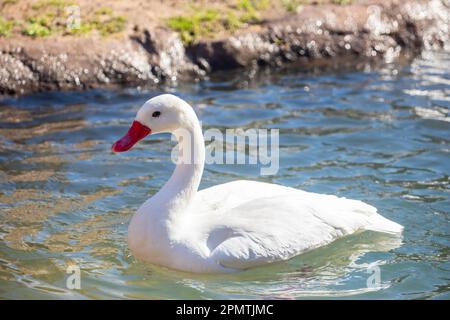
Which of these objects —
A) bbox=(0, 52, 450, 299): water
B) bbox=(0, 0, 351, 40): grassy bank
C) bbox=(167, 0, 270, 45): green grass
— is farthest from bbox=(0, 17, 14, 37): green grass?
bbox=(167, 0, 270, 45): green grass

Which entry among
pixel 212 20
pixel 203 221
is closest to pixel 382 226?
pixel 203 221

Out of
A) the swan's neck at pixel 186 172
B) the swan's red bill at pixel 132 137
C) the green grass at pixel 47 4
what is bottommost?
the swan's neck at pixel 186 172

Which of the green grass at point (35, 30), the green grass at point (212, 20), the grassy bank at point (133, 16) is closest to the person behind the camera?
the green grass at point (35, 30)

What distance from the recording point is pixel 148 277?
6258 millimetres

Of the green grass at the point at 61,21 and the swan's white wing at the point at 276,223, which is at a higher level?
the green grass at the point at 61,21

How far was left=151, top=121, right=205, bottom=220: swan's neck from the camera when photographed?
640 cm

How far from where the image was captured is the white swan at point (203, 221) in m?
6.20

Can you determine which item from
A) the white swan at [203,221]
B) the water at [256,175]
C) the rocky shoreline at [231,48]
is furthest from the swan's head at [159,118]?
the rocky shoreline at [231,48]

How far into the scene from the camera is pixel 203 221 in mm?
6402

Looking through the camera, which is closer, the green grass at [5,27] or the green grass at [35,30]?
the green grass at [5,27]

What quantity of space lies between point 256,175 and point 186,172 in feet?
7.34

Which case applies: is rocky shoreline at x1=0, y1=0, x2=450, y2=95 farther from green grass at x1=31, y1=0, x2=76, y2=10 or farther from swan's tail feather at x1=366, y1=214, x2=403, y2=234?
swan's tail feather at x1=366, y1=214, x2=403, y2=234

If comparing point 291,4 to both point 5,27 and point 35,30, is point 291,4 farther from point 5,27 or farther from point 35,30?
point 5,27

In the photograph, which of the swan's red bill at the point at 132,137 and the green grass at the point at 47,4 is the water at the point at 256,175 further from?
the green grass at the point at 47,4
